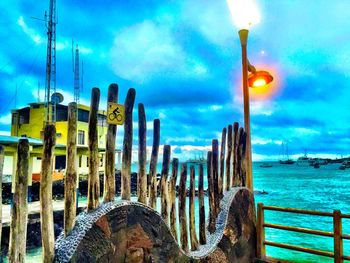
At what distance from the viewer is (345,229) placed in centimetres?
2041

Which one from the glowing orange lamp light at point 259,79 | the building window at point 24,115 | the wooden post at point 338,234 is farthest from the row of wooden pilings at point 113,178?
the building window at point 24,115

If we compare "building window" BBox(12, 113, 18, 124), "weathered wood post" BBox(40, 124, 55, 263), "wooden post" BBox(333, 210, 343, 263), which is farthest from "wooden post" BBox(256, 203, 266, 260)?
"building window" BBox(12, 113, 18, 124)

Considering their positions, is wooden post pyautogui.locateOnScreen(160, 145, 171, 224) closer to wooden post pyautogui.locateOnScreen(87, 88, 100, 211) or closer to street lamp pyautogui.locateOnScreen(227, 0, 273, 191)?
wooden post pyautogui.locateOnScreen(87, 88, 100, 211)

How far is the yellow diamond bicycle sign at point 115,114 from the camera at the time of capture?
2918 mm

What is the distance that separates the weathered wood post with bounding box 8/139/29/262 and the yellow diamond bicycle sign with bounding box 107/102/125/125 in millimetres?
812

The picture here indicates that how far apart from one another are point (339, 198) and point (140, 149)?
41679 mm

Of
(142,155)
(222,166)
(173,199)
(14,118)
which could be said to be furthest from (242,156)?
(14,118)

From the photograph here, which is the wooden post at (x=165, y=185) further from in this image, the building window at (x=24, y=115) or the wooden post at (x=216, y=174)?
the building window at (x=24, y=115)

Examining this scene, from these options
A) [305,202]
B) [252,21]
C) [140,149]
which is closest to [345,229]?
[305,202]

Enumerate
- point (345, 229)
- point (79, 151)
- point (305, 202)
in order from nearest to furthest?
1. point (79, 151)
2. point (345, 229)
3. point (305, 202)

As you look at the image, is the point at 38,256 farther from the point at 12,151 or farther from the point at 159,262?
the point at 159,262

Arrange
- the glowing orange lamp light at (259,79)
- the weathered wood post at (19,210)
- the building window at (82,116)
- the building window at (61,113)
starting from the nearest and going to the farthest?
the weathered wood post at (19,210) < the glowing orange lamp light at (259,79) < the building window at (61,113) < the building window at (82,116)

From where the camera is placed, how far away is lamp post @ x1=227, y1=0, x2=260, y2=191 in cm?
495

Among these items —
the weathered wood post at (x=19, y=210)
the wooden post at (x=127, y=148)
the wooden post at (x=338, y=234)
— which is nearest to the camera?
the weathered wood post at (x=19, y=210)
